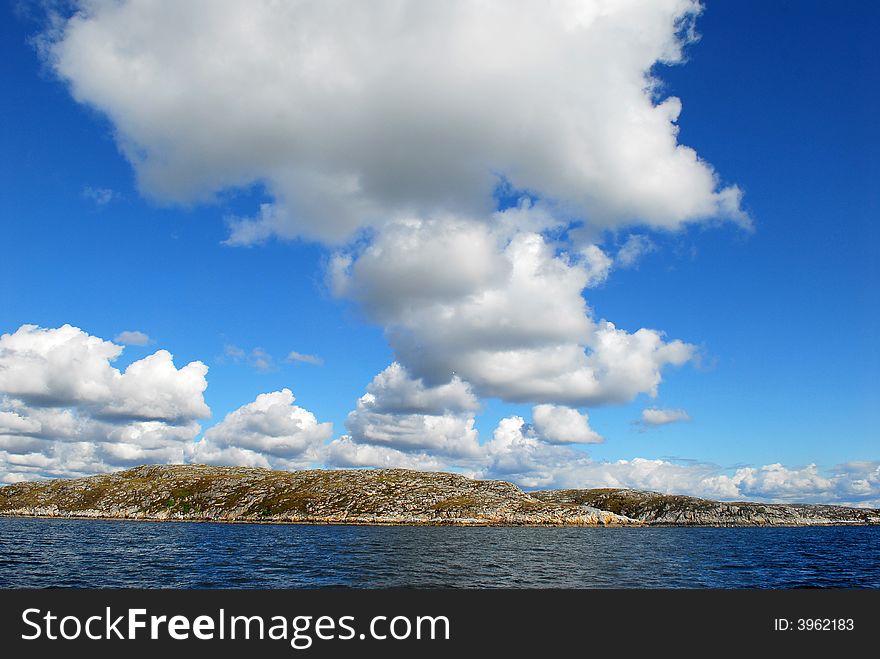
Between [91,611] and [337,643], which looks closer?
[337,643]

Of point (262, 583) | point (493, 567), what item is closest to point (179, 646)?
point (262, 583)

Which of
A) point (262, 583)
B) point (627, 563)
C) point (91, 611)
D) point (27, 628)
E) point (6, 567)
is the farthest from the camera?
point (627, 563)

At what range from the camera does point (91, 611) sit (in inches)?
1225

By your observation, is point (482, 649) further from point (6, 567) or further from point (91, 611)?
point (6, 567)

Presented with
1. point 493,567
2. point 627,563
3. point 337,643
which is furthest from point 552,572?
point 337,643

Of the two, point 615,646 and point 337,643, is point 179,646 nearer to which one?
point 337,643

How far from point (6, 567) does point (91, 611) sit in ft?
195

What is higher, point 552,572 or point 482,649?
point 482,649

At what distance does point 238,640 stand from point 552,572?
187ft

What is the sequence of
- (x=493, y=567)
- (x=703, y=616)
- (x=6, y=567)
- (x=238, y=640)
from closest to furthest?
(x=238, y=640) → (x=703, y=616) → (x=6, y=567) → (x=493, y=567)

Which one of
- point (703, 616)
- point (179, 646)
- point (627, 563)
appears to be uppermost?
point (179, 646)

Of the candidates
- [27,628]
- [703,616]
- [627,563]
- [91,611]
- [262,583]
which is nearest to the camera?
[27,628]

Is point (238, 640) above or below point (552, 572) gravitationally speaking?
above

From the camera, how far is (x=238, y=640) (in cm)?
2733
